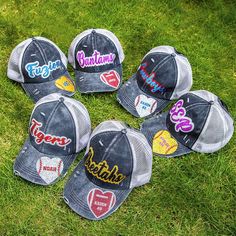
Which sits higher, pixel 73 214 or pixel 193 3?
pixel 193 3

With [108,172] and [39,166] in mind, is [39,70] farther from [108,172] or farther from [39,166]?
[108,172]

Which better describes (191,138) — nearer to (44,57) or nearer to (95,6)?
(44,57)

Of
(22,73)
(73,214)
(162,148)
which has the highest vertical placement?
(22,73)

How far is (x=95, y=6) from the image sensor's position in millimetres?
5254

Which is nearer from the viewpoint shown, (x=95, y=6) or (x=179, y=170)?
(x=179, y=170)

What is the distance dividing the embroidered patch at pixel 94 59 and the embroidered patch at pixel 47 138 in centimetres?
90

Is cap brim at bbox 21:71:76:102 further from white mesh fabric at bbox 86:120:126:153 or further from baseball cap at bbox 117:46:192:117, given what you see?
white mesh fabric at bbox 86:120:126:153

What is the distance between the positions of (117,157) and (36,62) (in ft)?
4.34

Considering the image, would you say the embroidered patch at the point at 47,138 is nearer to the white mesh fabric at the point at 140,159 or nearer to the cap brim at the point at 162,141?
the white mesh fabric at the point at 140,159

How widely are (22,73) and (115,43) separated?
0.97 metres

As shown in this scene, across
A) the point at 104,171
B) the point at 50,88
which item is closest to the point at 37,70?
the point at 50,88

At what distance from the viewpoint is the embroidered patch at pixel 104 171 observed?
342 centimetres

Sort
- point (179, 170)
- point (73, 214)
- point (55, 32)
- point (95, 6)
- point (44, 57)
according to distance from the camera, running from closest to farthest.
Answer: point (73, 214) → point (179, 170) → point (44, 57) → point (55, 32) → point (95, 6)

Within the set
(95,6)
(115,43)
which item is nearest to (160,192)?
(115,43)
